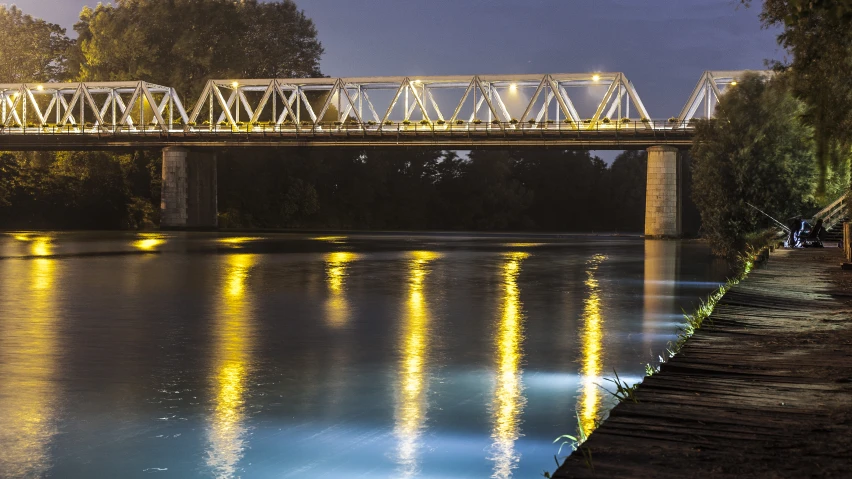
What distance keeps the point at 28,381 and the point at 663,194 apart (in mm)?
79972

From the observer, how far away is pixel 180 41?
359 ft

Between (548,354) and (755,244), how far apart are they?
97.0 feet

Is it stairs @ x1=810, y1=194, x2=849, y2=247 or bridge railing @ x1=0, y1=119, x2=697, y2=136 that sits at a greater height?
bridge railing @ x1=0, y1=119, x2=697, y2=136

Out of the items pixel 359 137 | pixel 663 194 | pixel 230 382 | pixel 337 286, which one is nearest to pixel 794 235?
pixel 337 286

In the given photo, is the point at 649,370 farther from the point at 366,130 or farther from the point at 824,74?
the point at 366,130

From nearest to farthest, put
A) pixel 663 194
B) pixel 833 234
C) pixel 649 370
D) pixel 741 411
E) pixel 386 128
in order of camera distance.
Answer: pixel 741 411 < pixel 649 370 < pixel 833 234 < pixel 663 194 < pixel 386 128

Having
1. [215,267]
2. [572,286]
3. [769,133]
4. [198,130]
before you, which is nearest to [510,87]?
[198,130]

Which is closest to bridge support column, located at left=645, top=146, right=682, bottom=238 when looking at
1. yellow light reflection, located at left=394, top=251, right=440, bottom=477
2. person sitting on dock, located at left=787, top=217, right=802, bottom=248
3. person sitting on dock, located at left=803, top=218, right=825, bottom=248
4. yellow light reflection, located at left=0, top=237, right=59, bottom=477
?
person sitting on dock, located at left=787, top=217, right=802, bottom=248

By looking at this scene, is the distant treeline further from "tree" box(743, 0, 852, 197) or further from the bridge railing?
"tree" box(743, 0, 852, 197)

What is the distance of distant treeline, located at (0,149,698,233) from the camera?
4380 inches

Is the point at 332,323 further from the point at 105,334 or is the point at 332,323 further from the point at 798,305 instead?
the point at 798,305

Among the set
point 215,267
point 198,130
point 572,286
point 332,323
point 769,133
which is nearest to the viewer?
point 332,323

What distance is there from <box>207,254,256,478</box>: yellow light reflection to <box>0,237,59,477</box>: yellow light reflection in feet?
5.67

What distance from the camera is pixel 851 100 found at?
23.5 metres
